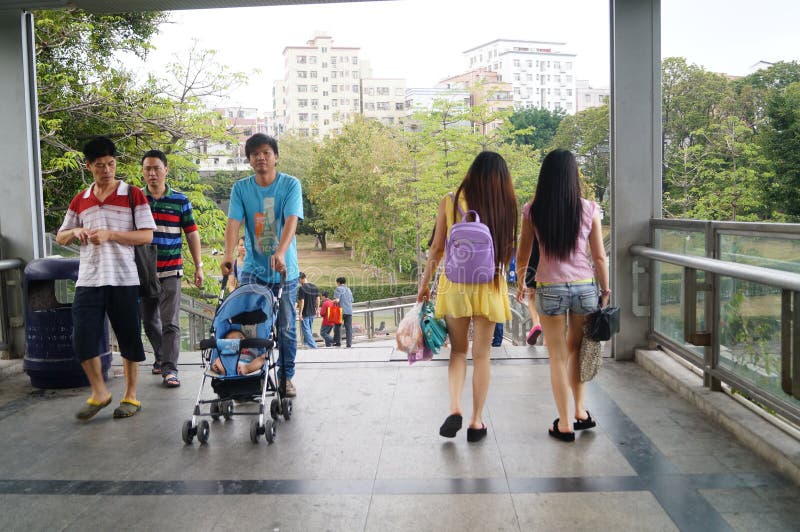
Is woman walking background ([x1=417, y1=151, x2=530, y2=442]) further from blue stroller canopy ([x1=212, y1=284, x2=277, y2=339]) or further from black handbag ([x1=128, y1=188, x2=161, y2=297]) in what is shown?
black handbag ([x1=128, y1=188, x2=161, y2=297])

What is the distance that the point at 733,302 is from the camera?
450cm

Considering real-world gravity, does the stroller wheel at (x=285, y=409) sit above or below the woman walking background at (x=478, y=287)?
below

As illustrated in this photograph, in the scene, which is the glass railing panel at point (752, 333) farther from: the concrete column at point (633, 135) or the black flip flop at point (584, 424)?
the concrete column at point (633, 135)

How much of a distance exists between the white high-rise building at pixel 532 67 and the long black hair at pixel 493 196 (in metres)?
27.4

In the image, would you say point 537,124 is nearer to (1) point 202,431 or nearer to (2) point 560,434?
(2) point 560,434

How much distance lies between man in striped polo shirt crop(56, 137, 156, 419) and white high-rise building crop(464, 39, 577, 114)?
27447 mm

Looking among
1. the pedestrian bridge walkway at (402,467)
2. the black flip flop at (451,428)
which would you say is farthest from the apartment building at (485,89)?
the black flip flop at (451,428)

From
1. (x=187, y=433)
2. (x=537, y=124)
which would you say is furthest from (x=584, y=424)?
(x=537, y=124)

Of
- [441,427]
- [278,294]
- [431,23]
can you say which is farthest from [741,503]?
[431,23]

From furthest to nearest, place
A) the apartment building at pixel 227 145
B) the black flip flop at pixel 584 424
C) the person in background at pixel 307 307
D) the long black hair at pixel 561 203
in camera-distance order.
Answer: the apartment building at pixel 227 145 → the person in background at pixel 307 307 → the black flip flop at pixel 584 424 → the long black hair at pixel 561 203

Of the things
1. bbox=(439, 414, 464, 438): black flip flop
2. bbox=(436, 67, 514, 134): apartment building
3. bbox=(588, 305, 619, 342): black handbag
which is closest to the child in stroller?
bbox=(439, 414, 464, 438): black flip flop

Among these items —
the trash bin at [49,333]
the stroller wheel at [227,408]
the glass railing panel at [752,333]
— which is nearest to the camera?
the glass railing panel at [752,333]

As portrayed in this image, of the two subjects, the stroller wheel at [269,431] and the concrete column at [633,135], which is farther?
the concrete column at [633,135]

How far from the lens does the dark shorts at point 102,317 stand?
16.1 ft
